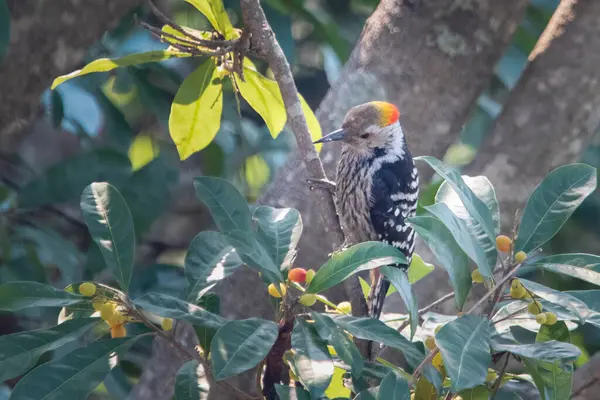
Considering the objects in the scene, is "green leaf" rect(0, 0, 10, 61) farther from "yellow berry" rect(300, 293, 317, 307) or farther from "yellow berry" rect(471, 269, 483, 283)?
"yellow berry" rect(471, 269, 483, 283)

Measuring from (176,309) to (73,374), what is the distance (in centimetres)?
26

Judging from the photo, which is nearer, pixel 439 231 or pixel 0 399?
pixel 439 231

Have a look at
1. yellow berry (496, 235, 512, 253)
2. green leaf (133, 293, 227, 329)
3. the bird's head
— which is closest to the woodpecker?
the bird's head

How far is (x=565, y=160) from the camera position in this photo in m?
3.36

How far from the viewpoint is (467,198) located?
1.80m

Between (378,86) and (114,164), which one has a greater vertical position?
(378,86)

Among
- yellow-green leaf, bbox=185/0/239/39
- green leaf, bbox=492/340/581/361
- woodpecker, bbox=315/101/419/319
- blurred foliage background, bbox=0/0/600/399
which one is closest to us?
green leaf, bbox=492/340/581/361

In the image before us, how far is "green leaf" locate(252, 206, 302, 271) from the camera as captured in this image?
181cm

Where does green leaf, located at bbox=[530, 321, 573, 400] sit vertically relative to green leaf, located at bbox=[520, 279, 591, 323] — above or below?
below

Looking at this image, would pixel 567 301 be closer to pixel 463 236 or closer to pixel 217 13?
pixel 463 236

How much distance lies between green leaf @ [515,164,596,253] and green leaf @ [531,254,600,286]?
3.5 inches

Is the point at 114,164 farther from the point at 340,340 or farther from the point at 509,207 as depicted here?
the point at 340,340

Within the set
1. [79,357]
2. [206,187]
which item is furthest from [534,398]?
[79,357]

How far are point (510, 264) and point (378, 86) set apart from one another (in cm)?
143
